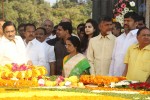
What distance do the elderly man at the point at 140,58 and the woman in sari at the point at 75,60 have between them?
93cm

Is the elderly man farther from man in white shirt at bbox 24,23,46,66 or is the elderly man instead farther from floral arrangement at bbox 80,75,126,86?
man in white shirt at bbox 24,23,46,66

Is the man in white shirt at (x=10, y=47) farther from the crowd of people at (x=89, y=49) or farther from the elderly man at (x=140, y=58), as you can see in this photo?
the elderly man at (x=140, y=58)

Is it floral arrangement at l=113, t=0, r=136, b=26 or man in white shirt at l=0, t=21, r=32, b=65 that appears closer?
man in white shirt at l=0, t=21, r=32, b=65

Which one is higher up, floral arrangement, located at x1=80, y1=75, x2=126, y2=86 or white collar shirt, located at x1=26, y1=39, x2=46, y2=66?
white collar shirt, located at x1=26, y1=39, x2=46, y2=66

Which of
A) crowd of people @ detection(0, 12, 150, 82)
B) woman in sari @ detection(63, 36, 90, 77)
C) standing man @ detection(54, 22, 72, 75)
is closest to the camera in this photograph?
crowd of people @ detection(0, 12, 150, 82)

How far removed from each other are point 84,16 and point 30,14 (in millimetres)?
5757

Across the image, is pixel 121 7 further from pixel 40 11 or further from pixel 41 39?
pixel 40 11

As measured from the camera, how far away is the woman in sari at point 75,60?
9.73m

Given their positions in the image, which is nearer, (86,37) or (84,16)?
(86,37)

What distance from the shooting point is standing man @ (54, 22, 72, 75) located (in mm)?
11109

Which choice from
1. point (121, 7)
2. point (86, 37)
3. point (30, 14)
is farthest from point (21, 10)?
point (86, 37)

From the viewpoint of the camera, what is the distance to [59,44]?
37.3 ft

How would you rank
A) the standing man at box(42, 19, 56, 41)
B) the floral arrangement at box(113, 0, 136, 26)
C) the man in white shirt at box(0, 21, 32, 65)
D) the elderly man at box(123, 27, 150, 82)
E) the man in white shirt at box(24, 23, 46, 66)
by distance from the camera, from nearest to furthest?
the elderly man at box(123, 27, 150, 82)
the man in white shirt at box(0, 21, 32, 65)
the man in white shirt at box(24, 23, 46, 66)
the standing man at box(42, 19, 56, 41)
the floral arrangement at box(113, 0, 136, 26)

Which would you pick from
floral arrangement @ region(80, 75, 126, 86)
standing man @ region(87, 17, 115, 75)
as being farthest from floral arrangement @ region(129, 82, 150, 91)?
standing man @ region(87, 17, 115, 75)
